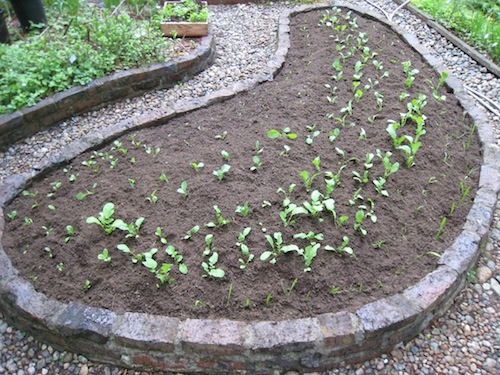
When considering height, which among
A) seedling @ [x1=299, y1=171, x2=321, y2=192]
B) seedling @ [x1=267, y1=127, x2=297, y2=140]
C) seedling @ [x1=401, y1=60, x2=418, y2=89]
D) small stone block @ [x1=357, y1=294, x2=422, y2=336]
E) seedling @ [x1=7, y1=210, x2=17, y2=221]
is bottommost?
small stone block @ [x1=357, y1=294, x2=422, y2=336]

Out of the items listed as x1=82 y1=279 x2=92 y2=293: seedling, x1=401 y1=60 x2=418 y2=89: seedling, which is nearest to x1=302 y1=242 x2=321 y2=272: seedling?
x1=82 y1=279 x2=92 y2=293: seedling

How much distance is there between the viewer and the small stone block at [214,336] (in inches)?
90.5

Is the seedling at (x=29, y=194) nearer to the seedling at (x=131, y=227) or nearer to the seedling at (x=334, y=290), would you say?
the seedling at (x=131, y=227)

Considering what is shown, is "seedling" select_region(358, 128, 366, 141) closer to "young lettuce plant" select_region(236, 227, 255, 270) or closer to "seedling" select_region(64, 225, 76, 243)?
"young lettuce plant" select_region(236, 227, 255, 270)

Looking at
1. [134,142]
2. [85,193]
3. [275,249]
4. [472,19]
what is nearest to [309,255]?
[275,249]

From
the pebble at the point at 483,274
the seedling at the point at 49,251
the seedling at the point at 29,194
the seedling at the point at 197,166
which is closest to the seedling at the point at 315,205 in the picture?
the seedling at the point at 197,166

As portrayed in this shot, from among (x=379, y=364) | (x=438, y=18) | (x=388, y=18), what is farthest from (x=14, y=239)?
(x=438, y=18)

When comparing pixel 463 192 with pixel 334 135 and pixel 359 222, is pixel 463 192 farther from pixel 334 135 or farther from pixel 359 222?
pixel 334 135

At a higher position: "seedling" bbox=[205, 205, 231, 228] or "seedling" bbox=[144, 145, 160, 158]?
"seedling" bbox=[144, 145, 160, 158]

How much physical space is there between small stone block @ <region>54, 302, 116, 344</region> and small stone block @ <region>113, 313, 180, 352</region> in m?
0.06

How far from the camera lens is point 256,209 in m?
2.94

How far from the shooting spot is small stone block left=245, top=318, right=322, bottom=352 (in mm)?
2301

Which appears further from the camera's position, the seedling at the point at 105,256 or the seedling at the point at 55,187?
the seedling at the point at 55,187

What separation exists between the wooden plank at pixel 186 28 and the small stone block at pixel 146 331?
3.79 meters
